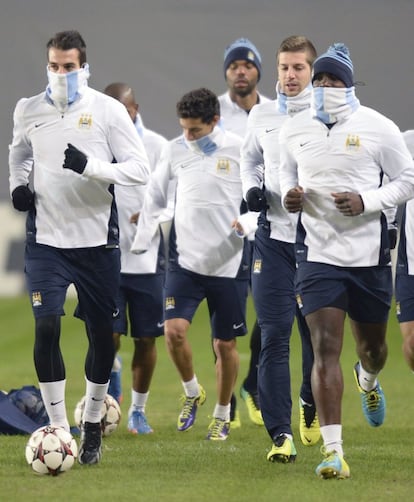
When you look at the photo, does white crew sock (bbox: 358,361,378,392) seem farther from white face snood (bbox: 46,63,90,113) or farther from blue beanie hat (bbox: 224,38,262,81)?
blue beanie hat (bbox: 224,38,262,81)

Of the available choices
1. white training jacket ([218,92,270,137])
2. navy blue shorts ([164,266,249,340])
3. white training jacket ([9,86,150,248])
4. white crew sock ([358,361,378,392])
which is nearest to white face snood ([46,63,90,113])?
white training jacket ([9,86,150,248])

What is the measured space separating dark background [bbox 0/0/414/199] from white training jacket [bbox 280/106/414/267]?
505cm

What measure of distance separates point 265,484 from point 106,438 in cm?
246

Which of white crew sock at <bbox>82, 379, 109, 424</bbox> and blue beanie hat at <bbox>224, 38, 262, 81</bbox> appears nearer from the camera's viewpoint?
white crew sock at <bbox>82, 379, 109, 424</bbox>

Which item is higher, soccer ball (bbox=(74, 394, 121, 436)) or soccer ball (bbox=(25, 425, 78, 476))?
soccer ball (bbox=(25, 425, 78, 476))

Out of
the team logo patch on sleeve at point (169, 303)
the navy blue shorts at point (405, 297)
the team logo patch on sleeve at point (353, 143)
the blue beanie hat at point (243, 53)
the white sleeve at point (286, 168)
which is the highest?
the blue beanie hat at point (243, 53)

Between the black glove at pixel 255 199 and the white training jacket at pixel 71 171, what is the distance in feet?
1.99

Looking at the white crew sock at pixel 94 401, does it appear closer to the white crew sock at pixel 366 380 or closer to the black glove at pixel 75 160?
the black glove at pixel 75 160

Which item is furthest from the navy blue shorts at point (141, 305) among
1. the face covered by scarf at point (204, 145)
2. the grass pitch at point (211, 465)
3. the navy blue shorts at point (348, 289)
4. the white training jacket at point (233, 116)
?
the navy blue shorts at point (348, 289)

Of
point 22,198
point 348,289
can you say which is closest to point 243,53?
point 22,198

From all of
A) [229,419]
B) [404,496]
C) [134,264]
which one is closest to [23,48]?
[134,264]

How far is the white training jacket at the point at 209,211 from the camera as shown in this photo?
905 centimetres

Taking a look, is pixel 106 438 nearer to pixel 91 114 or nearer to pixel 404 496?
pixel 91 114

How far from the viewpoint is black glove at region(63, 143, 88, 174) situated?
691 centimetres
